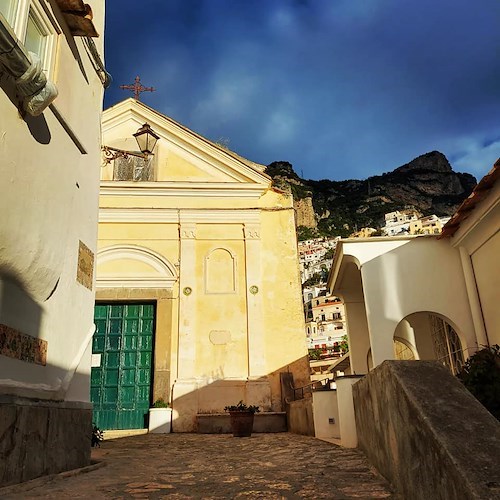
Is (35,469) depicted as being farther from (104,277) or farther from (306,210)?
(306,210)

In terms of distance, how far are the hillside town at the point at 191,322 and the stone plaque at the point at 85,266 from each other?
38 mm

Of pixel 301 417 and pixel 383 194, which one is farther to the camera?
pixel 383 194

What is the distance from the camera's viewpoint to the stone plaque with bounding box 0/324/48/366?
424 cm

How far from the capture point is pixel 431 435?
261cm

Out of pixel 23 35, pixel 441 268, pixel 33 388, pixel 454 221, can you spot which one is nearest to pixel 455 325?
pixel 441 268

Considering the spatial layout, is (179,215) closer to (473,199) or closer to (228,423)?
(228,423)

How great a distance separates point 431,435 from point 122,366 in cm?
997

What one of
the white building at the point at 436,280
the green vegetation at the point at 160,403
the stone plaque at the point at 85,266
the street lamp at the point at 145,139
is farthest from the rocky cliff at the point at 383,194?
the stone plaque at the point at 85,266

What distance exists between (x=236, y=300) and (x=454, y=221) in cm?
608

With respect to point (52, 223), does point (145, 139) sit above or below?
above

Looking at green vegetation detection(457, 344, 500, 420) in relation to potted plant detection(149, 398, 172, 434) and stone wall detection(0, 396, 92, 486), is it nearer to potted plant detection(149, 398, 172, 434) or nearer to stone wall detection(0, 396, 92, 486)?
stone wall detection(0, 396, 92, 486)

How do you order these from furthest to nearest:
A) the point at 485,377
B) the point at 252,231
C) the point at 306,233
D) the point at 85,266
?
the point at 306,233
the point at 252,231
the point at 485,377
the point at 85,266

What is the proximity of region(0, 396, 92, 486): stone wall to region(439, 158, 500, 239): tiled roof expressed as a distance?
5.70 m

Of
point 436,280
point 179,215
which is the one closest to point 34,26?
point 436,280
